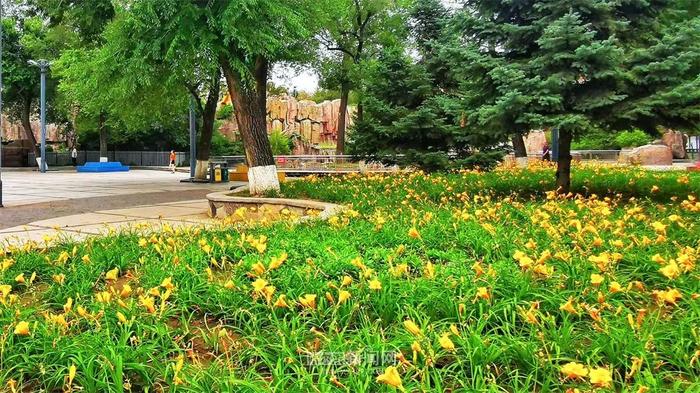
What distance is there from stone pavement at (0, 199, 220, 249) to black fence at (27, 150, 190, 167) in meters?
29.2

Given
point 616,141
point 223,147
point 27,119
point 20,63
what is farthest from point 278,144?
point 616,141

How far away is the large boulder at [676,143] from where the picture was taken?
1293 inches

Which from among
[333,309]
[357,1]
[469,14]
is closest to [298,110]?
[357,1]

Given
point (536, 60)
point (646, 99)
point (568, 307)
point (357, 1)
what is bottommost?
point (568, 307)

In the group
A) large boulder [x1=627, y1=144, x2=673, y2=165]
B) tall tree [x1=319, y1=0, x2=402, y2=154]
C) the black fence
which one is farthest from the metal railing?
the black fence

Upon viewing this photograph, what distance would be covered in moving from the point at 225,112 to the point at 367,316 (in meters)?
40.5

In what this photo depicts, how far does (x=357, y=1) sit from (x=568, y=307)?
24869mm

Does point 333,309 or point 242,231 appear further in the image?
point 242,231

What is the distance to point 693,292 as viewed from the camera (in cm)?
306

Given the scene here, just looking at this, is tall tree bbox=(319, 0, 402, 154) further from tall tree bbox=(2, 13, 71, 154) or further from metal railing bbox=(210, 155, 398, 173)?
tall tree bbox=(2, 13, 71, 154)

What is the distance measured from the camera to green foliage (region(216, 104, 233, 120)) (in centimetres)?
4082

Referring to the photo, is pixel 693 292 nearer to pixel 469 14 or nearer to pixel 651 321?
pixel 651 321

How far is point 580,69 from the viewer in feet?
24.6

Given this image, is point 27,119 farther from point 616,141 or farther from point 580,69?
point 580,69
